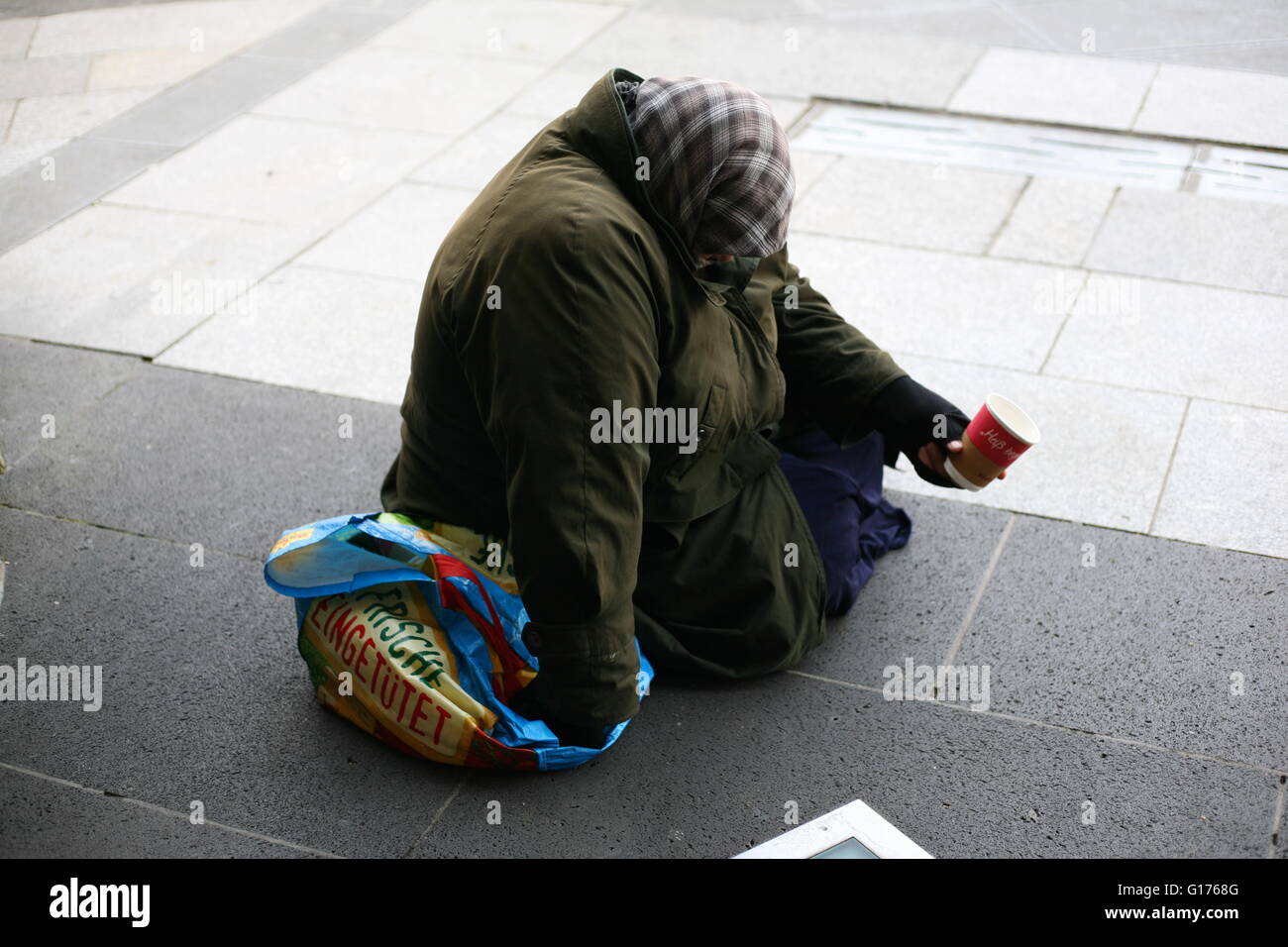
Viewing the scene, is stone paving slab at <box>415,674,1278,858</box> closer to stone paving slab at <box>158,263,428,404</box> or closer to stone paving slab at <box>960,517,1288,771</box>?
stone paving slab at <box>960,517,1288,771</box>

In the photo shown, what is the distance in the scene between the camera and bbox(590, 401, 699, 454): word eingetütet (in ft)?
8.07

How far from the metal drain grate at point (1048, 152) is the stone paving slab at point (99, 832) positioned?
4404 millimetres

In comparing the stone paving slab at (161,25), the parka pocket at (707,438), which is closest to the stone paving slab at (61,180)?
the stone paving slab at (161,25)

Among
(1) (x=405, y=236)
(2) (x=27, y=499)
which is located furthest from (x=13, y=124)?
(2) (x=27, y=499)

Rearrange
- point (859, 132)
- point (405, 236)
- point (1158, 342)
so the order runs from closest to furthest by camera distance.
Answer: point (1158, 342)
point (405, 236)
point (859, 132)

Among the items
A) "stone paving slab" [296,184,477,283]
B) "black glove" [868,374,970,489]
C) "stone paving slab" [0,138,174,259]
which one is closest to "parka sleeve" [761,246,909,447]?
"black glove" [868,374,970,489]

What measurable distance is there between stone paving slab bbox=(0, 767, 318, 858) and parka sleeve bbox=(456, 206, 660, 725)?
0.79 metres

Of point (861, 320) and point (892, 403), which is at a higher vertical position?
point (892, 403)

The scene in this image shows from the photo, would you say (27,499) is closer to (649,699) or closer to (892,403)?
(649,699)

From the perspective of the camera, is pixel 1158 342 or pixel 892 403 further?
pixel 1158 342

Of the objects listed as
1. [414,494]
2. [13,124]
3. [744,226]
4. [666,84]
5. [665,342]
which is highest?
[666,84]

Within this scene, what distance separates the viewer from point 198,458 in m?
4.09

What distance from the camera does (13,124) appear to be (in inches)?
261
